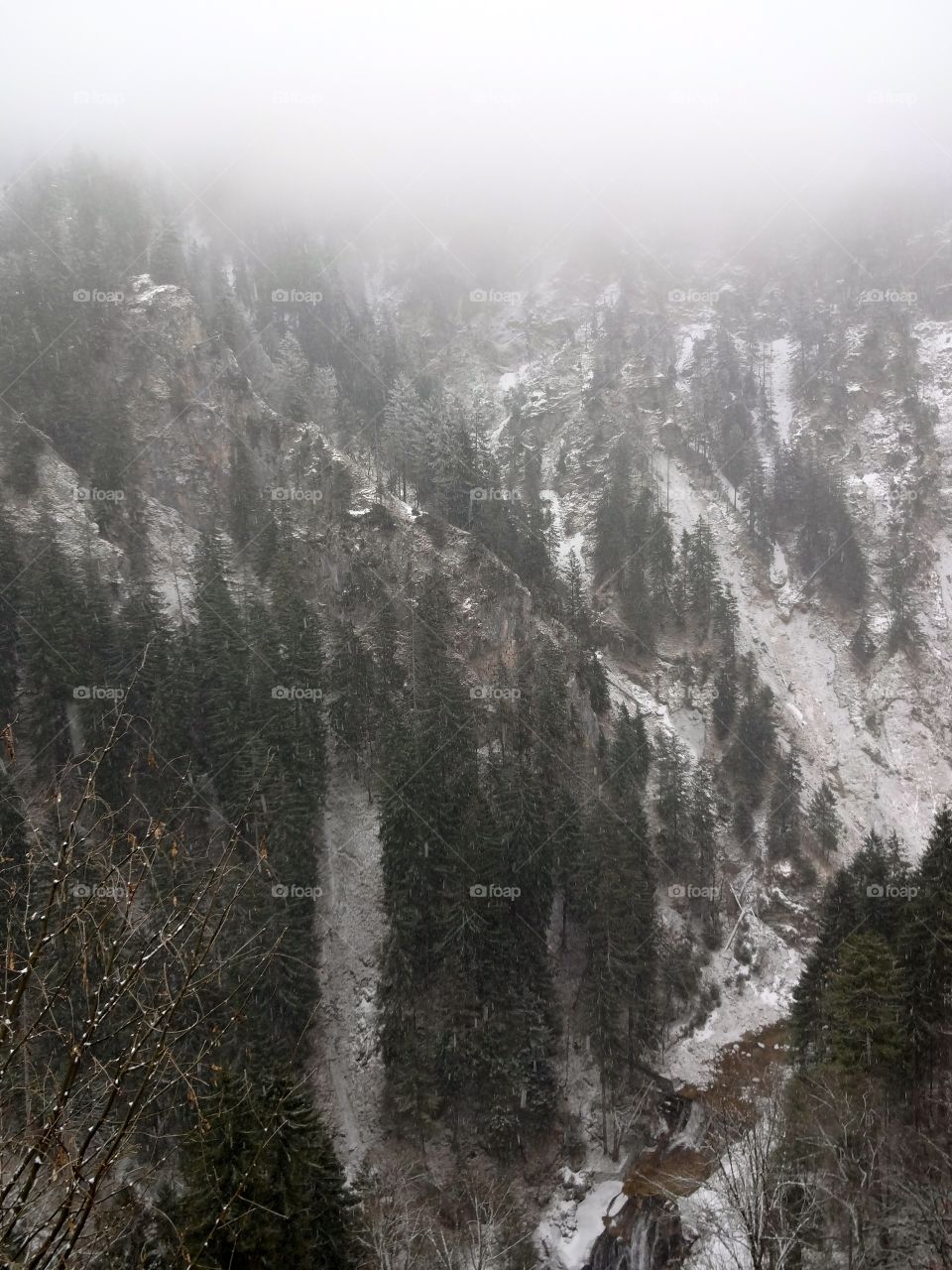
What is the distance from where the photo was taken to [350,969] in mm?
39719

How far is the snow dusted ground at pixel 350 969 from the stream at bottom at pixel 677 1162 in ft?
41.9

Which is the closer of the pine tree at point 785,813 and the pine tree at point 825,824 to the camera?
the pine tree at point 785,813

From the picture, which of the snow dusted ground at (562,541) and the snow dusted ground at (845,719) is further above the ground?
the snow dusted ground at (562,541)

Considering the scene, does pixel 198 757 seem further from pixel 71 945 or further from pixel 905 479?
pixel 905 479

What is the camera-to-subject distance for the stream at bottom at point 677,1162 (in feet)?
85.0

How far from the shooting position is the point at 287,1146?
18938mm

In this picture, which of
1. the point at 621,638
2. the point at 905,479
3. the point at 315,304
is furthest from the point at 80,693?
the point at 905,479

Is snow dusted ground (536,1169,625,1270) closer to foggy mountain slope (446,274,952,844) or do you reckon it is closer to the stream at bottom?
the stream at bottom

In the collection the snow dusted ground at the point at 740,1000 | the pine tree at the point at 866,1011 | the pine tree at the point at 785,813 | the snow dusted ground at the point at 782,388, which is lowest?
the snow dusted ground at the point at 740,1000

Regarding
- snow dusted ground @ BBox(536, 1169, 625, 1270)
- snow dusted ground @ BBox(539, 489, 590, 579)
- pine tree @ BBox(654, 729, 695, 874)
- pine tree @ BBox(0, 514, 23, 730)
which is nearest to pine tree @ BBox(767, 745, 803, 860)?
pine tree @ BBox(654, 729, 695, 874)

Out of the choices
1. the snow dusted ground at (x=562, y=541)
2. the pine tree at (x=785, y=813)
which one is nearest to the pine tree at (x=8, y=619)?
the snow dusted ground at (x=562, y=541)

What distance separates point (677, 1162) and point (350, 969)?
63.2 feet

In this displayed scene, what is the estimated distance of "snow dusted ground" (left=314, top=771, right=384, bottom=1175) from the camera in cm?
3534

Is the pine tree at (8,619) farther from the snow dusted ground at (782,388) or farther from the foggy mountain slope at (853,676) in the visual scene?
the snow dusted ground at (782,388)
